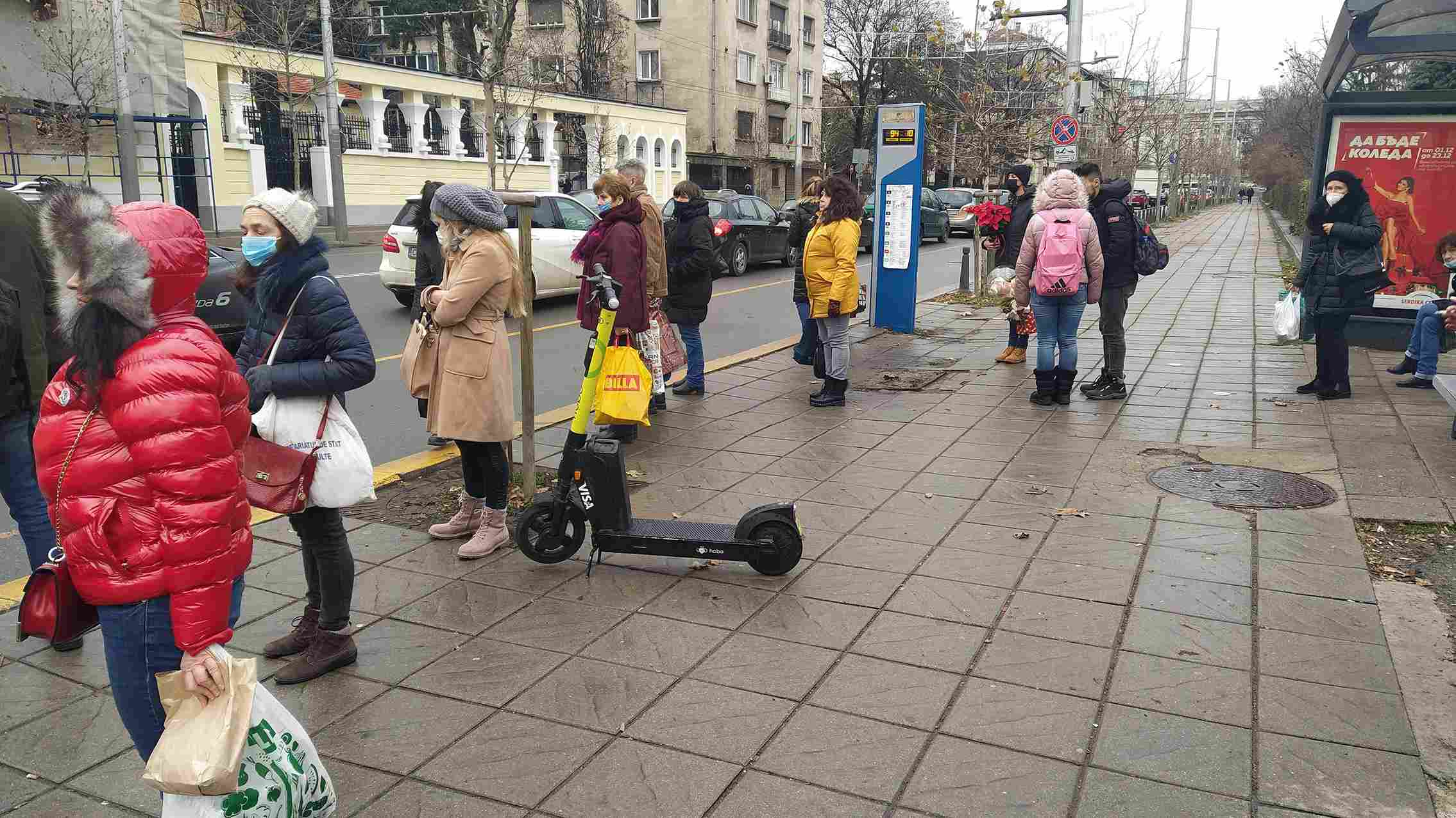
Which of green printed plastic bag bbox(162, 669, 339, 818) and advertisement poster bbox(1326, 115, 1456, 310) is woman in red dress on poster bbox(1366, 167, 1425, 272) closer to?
advertisement poster bbox(1326, 115, 1456, 310)

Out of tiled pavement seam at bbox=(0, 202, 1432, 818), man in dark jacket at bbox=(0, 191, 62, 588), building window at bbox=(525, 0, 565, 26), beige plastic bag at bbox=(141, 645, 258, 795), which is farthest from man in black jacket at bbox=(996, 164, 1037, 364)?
building window at bbox=(525, 0, 565, 26)

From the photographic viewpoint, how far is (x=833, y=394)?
8.33 meters

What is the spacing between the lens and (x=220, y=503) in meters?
2.33

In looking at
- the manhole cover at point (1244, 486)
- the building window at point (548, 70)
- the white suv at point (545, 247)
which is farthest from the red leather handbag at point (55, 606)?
the building window at point (548, 70)

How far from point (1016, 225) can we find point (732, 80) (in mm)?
46365

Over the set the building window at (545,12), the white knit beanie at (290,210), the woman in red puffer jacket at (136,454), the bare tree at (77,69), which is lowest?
the woman in red puffer jacket at (136,454)

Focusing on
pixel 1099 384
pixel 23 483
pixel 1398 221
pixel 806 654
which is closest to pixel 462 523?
pixel 23 483

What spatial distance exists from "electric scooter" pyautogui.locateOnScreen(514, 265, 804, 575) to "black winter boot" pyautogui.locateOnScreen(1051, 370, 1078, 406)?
162 inches

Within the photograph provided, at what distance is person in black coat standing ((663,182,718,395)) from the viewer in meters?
8.30

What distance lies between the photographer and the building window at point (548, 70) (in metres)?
36.2

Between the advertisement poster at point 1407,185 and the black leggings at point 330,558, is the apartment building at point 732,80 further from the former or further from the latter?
the black leggings at point 330,558

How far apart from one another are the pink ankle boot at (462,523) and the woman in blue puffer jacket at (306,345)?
128 cm

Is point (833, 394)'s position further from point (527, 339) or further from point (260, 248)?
point (260, 248)

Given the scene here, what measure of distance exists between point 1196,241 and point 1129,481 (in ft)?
94.3
